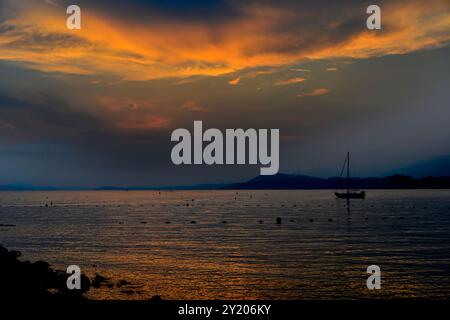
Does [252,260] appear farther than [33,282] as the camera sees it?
Yes

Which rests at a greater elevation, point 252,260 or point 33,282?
point 33,282

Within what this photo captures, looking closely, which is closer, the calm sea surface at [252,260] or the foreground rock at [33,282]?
the foreground rock at [33,282]

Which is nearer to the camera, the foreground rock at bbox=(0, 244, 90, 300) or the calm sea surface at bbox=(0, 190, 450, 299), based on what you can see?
the foreground rock at bbox=(0, 244, 90, 300)

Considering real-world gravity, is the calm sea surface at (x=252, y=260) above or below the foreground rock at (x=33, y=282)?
below

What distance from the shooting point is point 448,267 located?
37.4m

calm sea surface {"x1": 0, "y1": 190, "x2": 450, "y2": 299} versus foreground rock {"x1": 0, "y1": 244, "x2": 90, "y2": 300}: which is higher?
foreground rock {"x1": 0, "y1": 244, "x2": 90, "y2": 300}

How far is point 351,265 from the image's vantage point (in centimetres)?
3862
